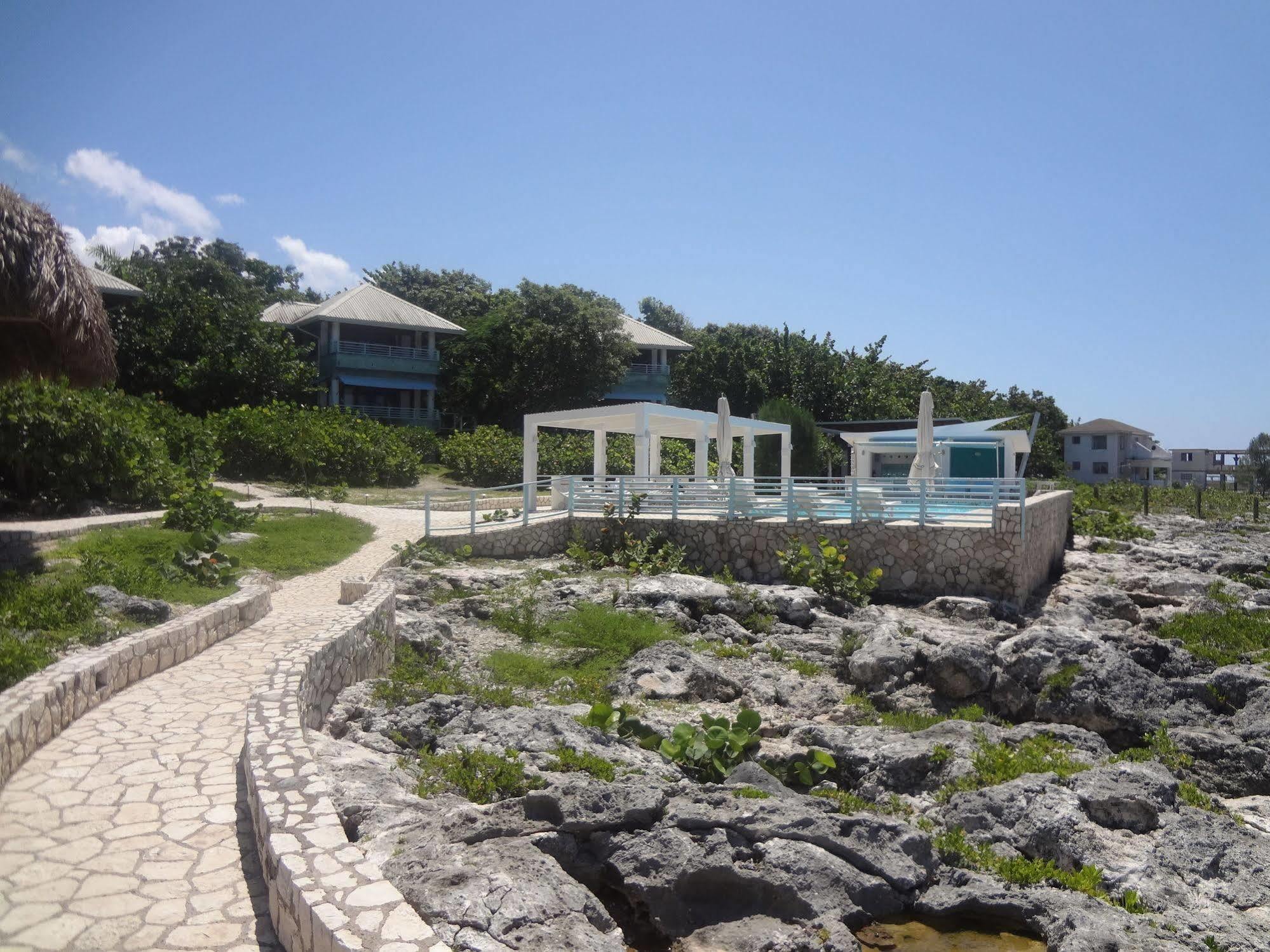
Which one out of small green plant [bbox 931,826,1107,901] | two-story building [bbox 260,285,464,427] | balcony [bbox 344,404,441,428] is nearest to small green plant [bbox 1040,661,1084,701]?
small green plant [bbox 931,826,1107,901]

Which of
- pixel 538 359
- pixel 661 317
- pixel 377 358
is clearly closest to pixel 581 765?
pixel 538 359

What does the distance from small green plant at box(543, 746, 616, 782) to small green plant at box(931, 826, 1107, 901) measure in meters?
2.36

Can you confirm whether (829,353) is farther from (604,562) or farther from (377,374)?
(604,562)

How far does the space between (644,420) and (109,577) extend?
10.6 m

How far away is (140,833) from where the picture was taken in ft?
18.1

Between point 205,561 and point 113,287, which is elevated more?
point 113,287

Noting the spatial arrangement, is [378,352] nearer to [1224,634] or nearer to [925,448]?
[925,448]

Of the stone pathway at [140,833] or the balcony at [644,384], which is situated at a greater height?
the balcony at [644,384]

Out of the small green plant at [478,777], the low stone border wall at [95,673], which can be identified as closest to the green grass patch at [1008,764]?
the small green plant at [478,777]

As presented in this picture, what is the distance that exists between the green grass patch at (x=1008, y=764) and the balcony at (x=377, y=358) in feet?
113

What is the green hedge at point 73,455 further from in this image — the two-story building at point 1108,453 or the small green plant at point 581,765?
the two-story building at point 1108,453

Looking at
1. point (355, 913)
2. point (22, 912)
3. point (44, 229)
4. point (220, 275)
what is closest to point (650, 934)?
point (355, 913)

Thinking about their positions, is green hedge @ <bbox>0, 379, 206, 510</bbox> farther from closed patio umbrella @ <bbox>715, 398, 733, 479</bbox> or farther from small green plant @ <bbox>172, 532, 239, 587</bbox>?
closed patio umbrella @ <bbox>715, 398, 733, 479</bbox>

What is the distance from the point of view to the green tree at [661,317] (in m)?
62.3
